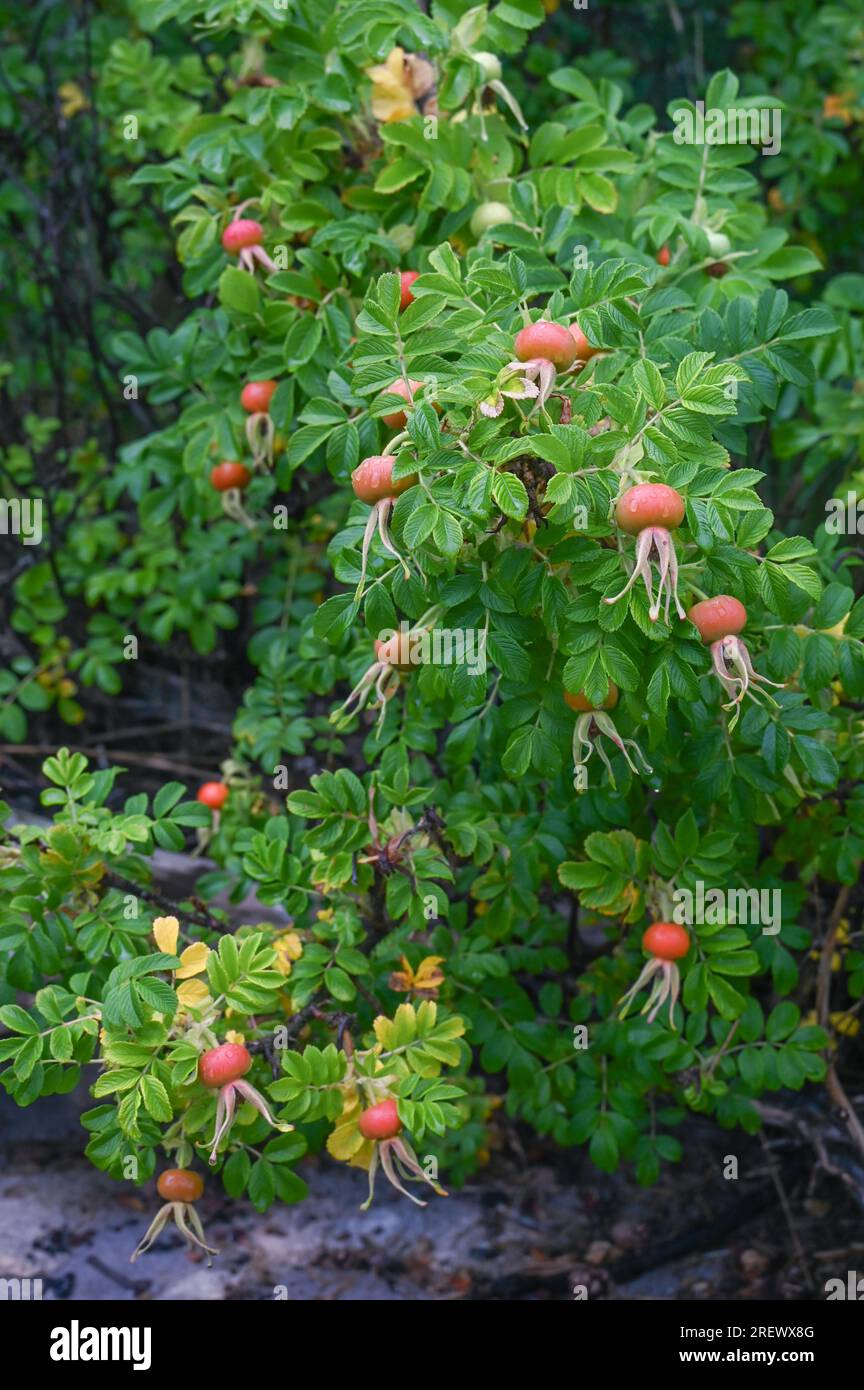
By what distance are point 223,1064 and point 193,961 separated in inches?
5.6

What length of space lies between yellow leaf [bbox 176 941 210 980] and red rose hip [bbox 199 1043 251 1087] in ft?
0.33

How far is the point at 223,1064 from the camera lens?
1.57 metres

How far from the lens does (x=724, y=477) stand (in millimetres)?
1406

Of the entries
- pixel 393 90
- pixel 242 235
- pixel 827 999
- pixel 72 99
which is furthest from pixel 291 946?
pixel 72 99

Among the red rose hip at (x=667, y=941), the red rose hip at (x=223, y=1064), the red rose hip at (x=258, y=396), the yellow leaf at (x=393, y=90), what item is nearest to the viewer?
the red rose hip at (x=223, y=1064)

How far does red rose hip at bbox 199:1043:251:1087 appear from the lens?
61.7 inches

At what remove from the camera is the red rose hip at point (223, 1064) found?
157 cm

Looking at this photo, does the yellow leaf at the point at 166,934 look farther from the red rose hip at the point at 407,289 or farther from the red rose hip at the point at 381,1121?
the red rose hip at the point at 407,289

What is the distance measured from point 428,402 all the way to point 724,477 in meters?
0.32

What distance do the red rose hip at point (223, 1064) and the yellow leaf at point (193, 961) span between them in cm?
10

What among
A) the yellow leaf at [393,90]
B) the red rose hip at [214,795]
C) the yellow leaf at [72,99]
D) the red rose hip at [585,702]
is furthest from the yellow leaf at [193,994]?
the yellow leaf at [72,99]

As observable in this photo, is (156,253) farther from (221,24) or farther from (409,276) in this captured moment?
(409,276)

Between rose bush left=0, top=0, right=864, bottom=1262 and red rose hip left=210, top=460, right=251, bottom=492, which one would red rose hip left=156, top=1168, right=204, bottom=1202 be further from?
red rose hip left=210, top=460, right=251, bottom=492

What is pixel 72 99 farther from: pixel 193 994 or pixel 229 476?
pixel 193 994
